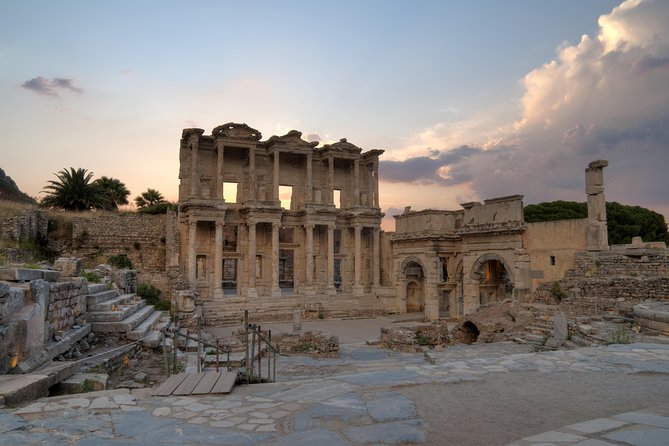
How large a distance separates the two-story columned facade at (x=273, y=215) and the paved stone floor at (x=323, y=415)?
21.2m

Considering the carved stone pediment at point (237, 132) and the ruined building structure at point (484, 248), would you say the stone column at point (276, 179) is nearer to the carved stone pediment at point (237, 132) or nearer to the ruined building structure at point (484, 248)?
the carved stone pediment at point (237, 132)

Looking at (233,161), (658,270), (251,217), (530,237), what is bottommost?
(658,270)

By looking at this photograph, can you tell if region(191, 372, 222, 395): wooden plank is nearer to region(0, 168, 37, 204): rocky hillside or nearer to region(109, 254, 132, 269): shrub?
region(109, 254, 132, 269): shrub

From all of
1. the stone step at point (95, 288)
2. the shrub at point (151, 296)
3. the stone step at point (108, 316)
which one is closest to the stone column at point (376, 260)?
the shrub at point (151, 296)

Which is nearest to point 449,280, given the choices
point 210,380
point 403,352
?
point 403,352

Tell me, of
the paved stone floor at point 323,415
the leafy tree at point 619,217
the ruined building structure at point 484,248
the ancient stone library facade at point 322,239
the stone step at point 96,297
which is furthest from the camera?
the leafy tree at point 619,217

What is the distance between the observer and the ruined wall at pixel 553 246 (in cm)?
1973

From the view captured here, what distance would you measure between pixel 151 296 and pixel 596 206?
20722 mm

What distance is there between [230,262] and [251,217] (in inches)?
504

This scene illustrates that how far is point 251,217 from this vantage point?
2936cm

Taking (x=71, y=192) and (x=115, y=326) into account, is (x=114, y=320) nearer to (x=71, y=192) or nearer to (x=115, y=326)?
(x=115, y=326)

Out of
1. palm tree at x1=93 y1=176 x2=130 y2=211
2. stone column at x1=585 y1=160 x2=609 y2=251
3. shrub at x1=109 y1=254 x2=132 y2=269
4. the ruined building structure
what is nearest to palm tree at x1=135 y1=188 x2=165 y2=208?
palm tree at x1=93 y1=176 x2=130 y2=211

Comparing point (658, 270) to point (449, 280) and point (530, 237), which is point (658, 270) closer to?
point (530, 237)

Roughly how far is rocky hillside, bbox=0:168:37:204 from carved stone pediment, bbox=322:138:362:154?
970 inches
